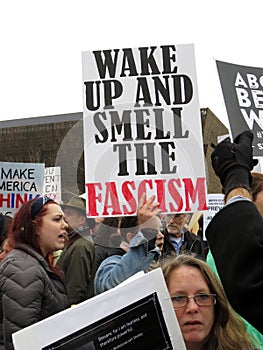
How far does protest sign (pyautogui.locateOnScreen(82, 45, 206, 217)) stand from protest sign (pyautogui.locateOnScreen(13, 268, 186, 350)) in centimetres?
162

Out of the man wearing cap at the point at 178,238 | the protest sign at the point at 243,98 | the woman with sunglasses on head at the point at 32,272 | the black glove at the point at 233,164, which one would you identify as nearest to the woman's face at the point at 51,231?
the woman with sunglasses on head at the point at 32,272

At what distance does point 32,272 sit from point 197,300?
122 cm

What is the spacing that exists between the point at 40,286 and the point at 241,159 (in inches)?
60.0

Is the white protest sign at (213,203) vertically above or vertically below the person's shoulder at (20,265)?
above

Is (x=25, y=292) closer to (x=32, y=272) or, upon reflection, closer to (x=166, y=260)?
(x=32, y=272)

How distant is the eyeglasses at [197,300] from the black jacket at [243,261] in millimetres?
557

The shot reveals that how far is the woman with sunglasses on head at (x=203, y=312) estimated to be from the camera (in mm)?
1857

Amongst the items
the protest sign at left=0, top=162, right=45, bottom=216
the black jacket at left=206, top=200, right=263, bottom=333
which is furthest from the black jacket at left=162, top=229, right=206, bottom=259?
the black jacket at left=206, top=200, right=263, bottom=333

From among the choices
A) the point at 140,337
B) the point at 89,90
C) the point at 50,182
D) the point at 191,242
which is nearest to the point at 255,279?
the point at 140,337

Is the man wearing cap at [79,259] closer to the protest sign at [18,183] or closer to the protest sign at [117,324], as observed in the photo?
the protest sign at [18,183]

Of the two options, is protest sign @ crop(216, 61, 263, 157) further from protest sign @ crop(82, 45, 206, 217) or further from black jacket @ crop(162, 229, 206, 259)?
black jacket @ crop(162, 229, 206, 259)

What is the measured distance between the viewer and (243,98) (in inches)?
145

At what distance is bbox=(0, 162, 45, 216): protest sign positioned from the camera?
580 cm

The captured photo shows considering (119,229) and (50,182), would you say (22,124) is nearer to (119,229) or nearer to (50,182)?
(50,182)
